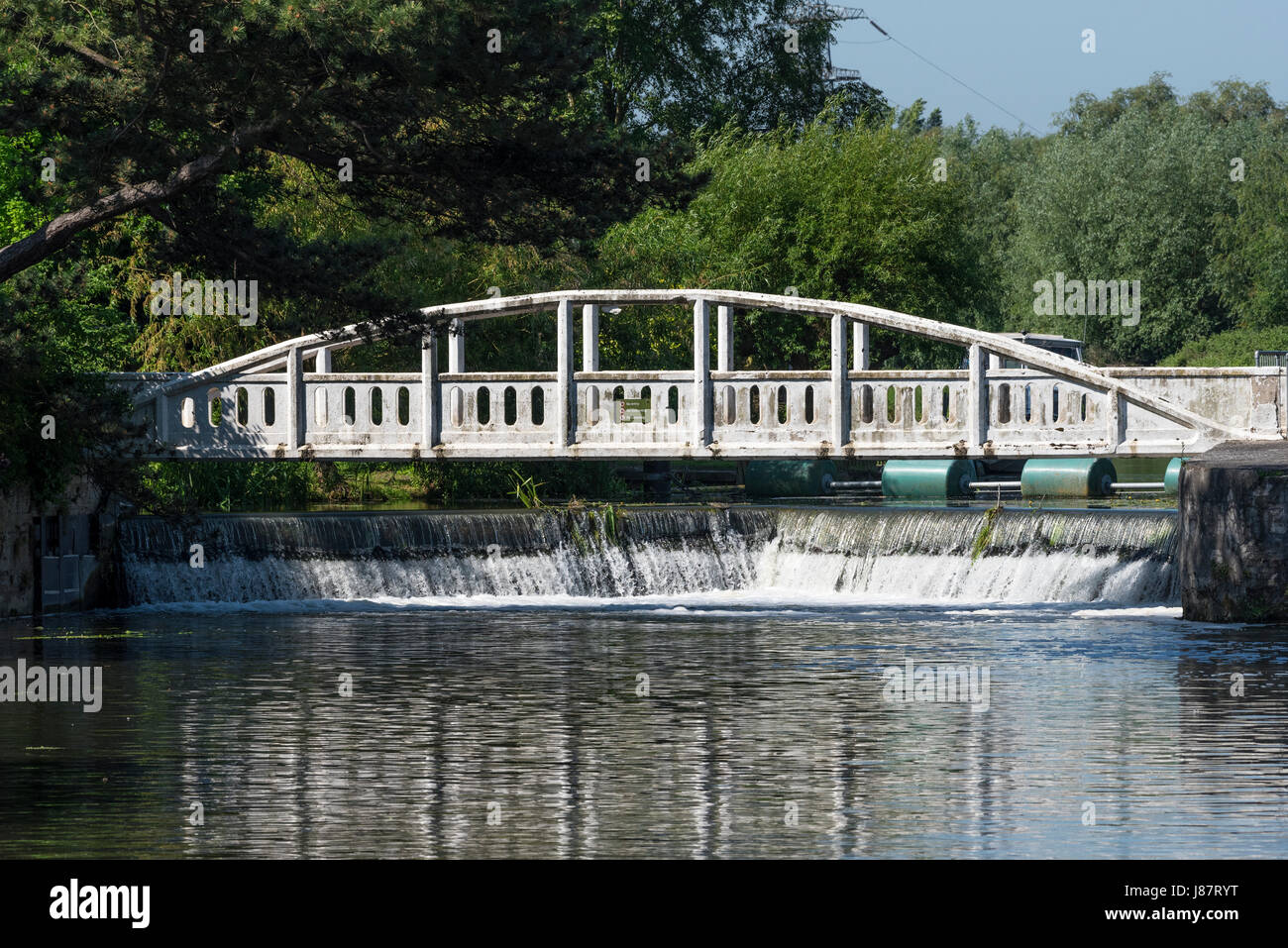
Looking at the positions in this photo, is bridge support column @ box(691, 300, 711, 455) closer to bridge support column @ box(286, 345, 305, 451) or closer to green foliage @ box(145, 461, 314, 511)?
bridge support column @ box(286, 345, 305, 451)

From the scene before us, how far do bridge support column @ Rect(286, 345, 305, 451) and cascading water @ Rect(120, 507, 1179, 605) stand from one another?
170cm

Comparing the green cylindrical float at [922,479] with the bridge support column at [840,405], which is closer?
the bridge support column at [840,405]

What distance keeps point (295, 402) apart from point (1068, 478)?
20.6 m

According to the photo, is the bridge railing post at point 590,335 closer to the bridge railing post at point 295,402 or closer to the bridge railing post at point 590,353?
the bridge railing post at point 590,353

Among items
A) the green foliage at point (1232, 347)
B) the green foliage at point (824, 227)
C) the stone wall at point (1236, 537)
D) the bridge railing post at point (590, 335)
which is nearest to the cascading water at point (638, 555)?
the bridge railing post at point (590, 335)

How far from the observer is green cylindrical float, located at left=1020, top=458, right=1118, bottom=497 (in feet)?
148

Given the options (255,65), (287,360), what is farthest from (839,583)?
(255,65)

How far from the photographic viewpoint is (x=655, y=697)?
1694 cm

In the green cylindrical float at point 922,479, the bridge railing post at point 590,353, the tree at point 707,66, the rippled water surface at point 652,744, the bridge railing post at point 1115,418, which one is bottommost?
the rippled water surface at point 652,744

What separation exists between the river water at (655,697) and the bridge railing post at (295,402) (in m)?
2.34

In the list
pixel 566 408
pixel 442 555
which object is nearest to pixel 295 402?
pixel 442 555

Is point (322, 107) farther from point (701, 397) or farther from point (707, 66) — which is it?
point (707, 66)

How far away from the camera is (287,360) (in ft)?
101

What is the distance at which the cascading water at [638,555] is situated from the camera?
27750 millimetres
